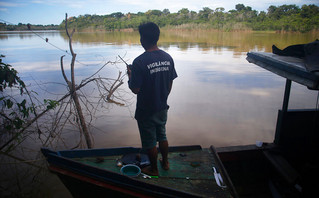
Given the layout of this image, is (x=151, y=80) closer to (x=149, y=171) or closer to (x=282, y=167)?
(x=149, y=171)

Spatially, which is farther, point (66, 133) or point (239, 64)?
point (239, 64)

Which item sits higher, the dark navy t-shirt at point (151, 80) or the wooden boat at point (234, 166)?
the dark navy t-shirt at point (151, 80)

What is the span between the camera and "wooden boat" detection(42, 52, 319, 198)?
6.82 feet

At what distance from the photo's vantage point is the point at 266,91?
8.38m

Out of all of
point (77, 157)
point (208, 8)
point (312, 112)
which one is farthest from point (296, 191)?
point (208, 8)

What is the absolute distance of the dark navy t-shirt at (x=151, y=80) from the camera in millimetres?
2137

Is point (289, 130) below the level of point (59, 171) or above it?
above

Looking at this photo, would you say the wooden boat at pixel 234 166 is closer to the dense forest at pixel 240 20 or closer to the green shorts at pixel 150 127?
the green shorts at pixel 150 127

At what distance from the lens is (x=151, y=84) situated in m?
2.21

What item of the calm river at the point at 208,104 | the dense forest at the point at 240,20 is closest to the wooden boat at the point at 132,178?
the calm river at the point at 208,104

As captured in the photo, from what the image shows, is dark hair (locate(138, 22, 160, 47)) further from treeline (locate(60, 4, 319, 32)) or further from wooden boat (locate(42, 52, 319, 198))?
treeline (locate(60, 4, 319, 32))

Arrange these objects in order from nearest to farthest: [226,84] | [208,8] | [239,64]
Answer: [226,84] → [239,64] → [208,8]

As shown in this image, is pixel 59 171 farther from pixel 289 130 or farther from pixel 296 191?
pixel 289 130

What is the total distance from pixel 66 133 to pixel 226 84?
670 cm
